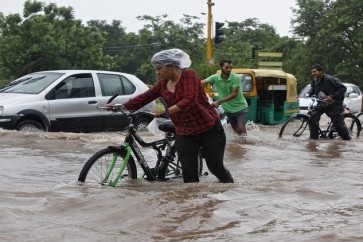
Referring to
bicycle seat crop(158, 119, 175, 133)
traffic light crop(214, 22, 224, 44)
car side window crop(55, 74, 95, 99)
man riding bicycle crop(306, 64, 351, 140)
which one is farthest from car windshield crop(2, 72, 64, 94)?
traffic light crop(214, 22, 224, 44)

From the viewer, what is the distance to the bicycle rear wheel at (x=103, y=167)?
686 cm

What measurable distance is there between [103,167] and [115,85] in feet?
23.5

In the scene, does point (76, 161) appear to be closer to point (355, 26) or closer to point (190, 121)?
point (190, 121)

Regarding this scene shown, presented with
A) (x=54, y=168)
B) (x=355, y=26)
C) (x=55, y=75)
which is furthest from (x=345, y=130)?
(x=355, y=26)

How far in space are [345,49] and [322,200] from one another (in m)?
43.0

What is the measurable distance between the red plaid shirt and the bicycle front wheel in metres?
7.24

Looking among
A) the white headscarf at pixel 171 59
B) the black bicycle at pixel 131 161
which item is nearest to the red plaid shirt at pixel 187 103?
the white headscarf at pixel 171 59

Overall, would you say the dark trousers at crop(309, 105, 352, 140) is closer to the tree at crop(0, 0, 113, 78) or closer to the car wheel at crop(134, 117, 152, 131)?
the car wheel at crop(134, 117, 152, 131)

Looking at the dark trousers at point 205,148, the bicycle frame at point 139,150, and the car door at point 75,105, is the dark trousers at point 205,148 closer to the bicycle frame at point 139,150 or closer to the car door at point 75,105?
the bicycle frame at point 139,150

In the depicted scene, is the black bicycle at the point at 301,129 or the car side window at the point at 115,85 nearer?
the car side window at the point at 115,85

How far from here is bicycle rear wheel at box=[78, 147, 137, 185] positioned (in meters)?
6.86

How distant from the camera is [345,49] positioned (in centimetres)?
4834

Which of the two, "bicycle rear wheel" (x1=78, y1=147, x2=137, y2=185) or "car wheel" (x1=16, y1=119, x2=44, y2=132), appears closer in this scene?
"bicycle rear wheel" (x1=78, y1=147, x2=137, y2=185)

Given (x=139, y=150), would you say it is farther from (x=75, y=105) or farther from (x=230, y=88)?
(x=75, y=105)
